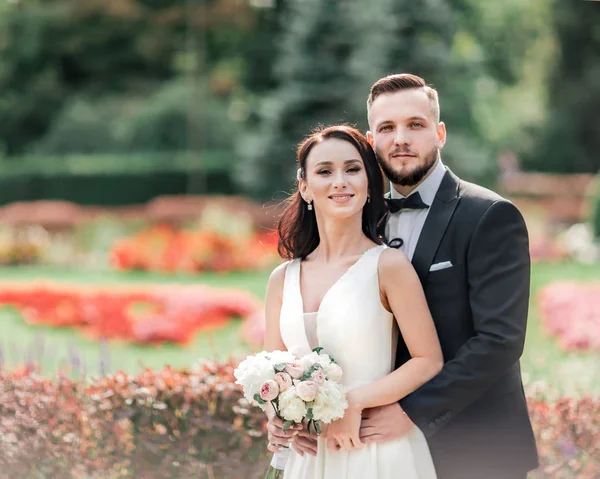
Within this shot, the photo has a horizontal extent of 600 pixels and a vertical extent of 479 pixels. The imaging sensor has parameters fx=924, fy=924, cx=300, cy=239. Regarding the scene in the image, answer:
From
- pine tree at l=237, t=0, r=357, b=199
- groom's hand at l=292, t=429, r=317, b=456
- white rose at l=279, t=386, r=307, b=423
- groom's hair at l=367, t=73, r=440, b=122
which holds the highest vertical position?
pine tree at l=237, t=0, r=357, b=199

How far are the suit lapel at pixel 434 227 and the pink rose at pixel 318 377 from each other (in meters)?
0.53

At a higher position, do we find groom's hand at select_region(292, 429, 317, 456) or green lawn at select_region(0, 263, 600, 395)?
groom's hand at select_region(292, 429, 317, 456)

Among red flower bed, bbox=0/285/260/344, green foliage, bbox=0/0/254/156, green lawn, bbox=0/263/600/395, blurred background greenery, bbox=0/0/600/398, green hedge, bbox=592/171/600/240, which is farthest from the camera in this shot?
green foliage, bbox=0/0/254/156

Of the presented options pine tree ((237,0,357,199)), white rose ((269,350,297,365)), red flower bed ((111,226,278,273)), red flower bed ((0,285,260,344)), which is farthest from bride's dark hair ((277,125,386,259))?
pine tree ((237,0,357,199))

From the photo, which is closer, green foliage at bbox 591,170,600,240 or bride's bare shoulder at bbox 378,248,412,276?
bride's bare shoulder at bbox 378,248,412,276

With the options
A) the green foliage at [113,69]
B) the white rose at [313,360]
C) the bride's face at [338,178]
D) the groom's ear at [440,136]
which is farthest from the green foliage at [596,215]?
the green foliage at [113,69]

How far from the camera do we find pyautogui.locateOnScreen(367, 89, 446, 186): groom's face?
3.31m

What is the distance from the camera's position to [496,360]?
3.05m

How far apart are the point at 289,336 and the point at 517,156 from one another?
31213mm

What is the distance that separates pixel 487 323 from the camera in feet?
10.0

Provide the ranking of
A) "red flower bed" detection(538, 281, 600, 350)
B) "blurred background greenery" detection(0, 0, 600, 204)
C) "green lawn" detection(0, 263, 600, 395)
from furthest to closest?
"blurred background greenery" detection(0, 0, 600, 204)
"red flower bed" detection(538, 281, 600, 350)
"green lawn" detection(0, 263, 600, 395)

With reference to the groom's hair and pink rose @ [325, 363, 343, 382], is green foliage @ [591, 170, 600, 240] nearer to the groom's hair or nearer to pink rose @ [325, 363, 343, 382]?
the groom's hair

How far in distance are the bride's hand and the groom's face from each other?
880 mm

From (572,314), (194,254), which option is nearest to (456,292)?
(572,314)
